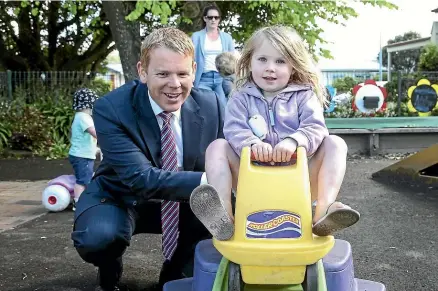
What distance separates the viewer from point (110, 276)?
298 cm

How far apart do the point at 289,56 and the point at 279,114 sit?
25 cm

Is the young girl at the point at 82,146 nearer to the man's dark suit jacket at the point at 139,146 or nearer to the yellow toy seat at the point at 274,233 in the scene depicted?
the man's dark suit jacket at the point at 139,146

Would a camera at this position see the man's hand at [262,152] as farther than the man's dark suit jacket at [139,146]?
No

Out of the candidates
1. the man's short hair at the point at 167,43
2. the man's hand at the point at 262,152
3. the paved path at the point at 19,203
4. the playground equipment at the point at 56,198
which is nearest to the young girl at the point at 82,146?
the playground equipment at the point at 56,198

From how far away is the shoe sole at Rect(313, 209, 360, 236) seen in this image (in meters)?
1.90

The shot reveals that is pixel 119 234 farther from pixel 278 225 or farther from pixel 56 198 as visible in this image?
pixel 56 198

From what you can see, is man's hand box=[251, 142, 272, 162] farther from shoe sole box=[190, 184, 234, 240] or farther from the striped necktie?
the striped necktie

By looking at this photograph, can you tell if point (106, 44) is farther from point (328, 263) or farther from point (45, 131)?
point (328, 263)

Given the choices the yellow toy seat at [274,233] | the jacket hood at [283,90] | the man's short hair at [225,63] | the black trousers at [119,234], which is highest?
the man's short hair at [225,63]

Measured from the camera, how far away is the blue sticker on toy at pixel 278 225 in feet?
6.60

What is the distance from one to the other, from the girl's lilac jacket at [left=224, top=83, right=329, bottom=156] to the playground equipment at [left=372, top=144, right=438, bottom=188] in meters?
3.89

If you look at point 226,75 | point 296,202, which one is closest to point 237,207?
point 296,202

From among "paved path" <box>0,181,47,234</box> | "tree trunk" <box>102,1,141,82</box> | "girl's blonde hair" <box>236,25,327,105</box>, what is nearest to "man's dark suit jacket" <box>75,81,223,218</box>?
"girl's blonde hair" <box>236,25,327,105</box>

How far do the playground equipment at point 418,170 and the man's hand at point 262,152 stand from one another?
419 cm
